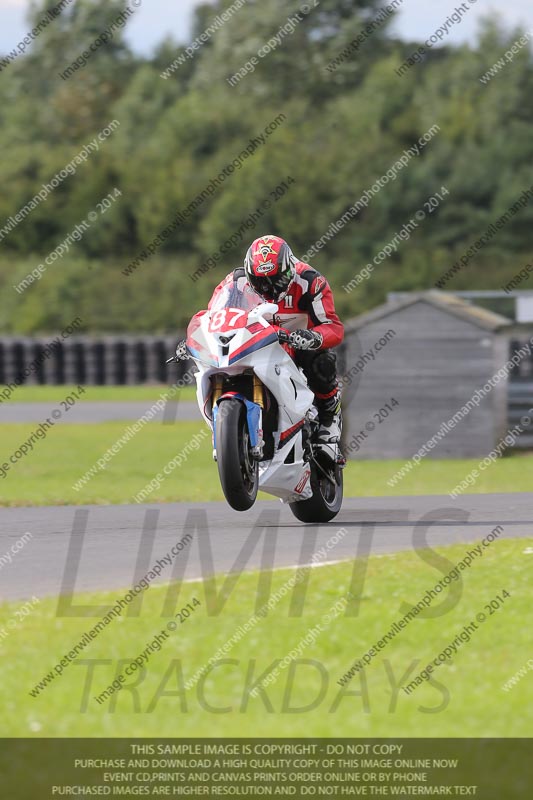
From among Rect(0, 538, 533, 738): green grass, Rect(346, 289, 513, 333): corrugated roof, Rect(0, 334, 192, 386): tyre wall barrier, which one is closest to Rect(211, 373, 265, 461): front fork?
Rect(0, 538, 533, 738): green grass

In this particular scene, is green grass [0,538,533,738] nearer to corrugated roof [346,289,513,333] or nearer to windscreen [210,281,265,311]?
windscreen [210,281,265,311]

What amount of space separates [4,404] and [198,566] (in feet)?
65.9

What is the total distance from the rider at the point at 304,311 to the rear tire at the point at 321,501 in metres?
0.24

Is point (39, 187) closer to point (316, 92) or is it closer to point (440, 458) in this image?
point (316, 92)

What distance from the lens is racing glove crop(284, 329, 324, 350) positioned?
9375mm

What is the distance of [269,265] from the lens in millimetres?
9320

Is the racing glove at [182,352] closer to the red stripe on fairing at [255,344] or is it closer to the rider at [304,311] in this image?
the rider at [304,311]

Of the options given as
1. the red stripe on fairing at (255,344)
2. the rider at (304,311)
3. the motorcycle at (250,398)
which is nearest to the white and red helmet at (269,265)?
the rider at (304,311)

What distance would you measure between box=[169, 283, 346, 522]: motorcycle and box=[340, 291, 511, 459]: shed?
7.73 metres

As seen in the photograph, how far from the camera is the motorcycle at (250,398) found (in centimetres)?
897

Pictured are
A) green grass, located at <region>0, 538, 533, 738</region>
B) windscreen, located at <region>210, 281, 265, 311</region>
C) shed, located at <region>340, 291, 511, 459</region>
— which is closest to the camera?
green grass, located at <region>0, 538, 533, 738</region>

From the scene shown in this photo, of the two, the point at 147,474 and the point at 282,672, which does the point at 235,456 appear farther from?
the point at 147,474
